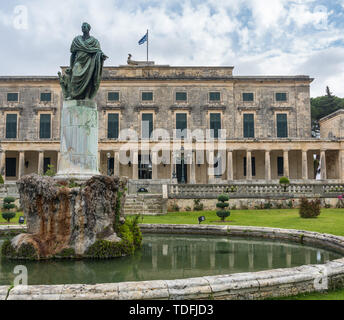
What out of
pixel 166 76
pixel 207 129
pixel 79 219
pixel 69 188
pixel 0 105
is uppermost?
pixel 166 76

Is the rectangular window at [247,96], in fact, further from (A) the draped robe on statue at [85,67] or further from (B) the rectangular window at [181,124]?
(A) the draped robe on statue at [85,67]

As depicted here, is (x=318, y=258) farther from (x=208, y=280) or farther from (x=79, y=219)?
(x=79, y=219)

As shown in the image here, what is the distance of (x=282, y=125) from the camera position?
127ft

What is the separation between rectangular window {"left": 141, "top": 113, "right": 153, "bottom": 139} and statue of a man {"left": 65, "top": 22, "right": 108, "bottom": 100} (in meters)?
28.2

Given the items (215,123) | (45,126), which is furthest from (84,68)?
(45,126)

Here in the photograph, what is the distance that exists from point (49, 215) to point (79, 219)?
0.71m

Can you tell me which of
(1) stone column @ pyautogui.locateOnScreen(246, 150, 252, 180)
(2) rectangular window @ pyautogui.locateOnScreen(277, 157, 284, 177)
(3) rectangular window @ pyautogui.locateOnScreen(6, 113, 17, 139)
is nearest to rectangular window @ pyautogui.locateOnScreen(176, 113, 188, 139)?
(1) stone column @ pyautogui.locateOnScreen(246, 150, 252, 180)

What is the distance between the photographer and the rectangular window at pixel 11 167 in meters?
36.8

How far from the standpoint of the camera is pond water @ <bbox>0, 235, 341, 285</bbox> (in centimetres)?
608

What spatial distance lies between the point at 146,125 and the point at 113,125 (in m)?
3.65

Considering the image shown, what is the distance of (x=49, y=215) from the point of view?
770 centimetres

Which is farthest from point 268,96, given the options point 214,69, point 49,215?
point 49,215

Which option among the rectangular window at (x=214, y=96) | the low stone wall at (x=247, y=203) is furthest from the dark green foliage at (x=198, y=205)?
the rectangular window at (x=214, y=96)

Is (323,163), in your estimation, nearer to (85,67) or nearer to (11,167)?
(85,67)
